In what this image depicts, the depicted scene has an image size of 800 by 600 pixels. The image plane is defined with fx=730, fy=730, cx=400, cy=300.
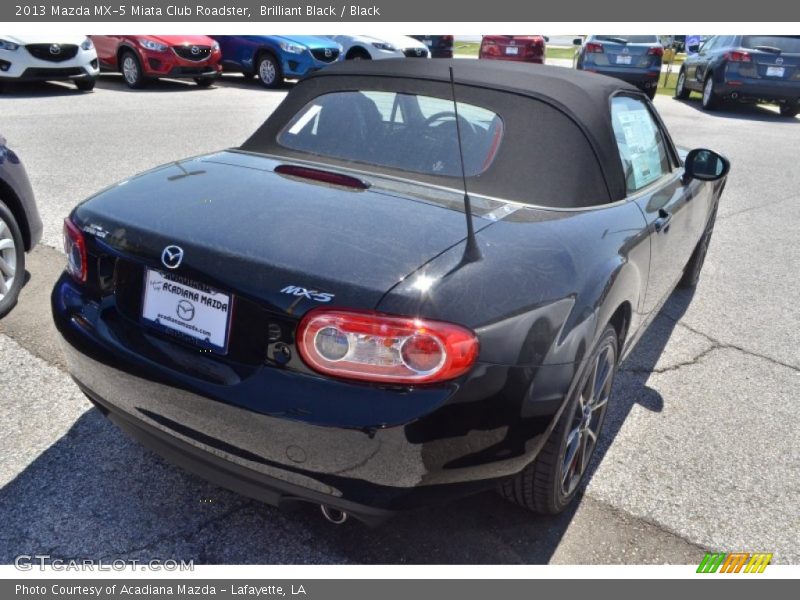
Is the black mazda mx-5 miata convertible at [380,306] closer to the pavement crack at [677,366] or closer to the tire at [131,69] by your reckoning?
the pavement crack at [677,366]

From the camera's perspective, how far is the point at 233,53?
15844 mm

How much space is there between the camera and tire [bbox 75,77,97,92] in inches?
508

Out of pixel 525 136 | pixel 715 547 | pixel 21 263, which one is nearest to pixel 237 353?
pixel 525 136

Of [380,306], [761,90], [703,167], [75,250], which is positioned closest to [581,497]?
[380,306]

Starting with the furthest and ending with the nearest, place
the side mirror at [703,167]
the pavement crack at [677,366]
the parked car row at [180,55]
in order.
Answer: the parked car row at [180,55], the pavement crack at [677,366], the side mirror at [703,167]

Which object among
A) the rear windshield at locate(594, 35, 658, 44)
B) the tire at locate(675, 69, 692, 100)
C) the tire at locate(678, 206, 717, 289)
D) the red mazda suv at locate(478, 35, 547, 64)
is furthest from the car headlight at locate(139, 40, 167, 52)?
the tire at locate(675, 69, 692, 100)

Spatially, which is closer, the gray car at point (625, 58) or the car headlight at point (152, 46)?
the car headlight at point (152, 46)

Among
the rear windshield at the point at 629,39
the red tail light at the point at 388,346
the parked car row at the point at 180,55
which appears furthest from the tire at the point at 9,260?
the rear windshield at the point at 629,39

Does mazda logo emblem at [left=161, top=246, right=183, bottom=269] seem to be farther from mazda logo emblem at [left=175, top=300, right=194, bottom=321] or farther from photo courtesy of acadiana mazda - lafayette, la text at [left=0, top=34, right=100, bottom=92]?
photo courtesy of acadiana mazda - lafayette, la text at [left=0, top=34, right=100, bottom=92]

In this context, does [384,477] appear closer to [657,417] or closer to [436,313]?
[436,313]

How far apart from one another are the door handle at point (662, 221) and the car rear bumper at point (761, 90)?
43.8ft

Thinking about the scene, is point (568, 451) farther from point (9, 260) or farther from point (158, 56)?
point (158, 56)

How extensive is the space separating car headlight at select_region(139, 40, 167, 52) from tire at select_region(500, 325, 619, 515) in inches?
508

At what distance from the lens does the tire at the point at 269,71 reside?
15.1 meters
